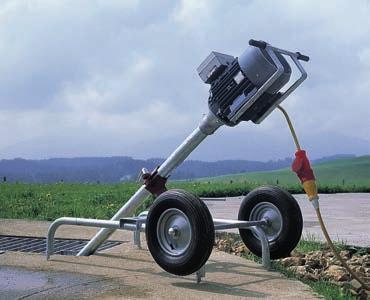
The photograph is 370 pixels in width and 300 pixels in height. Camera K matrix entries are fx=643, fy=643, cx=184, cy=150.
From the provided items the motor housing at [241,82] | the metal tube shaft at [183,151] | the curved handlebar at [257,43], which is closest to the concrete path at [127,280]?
the metal tube shaft at [183,151]

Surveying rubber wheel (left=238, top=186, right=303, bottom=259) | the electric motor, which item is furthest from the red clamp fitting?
rubber wheel (left=238, top=186, right=303, bottom=259)

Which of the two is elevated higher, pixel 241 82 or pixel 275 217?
pixel 241 82

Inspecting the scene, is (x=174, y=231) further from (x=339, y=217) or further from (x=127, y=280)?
(x=339, y=217)

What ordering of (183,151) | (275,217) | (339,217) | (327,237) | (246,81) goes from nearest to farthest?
1. (327,237)
2. (246,81)
3. (183,151)
4. (275,217)
5. (339,217)

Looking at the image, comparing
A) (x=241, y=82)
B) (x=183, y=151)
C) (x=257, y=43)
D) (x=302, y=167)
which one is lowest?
(x=302, y=167)

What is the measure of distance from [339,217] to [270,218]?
4419 millimetres

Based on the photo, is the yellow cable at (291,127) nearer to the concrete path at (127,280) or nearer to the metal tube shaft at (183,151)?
the metal tube shaft at (183,151)

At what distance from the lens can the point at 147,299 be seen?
13.0 feet

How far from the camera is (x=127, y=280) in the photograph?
179 inches

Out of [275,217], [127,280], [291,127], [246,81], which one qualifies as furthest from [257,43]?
[127,280]

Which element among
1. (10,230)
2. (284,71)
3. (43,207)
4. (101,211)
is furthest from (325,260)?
(43,207)

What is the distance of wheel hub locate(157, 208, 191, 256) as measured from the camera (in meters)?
4.43

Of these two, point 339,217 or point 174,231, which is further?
point 339,217

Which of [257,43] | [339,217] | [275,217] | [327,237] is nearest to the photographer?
[327,237]
